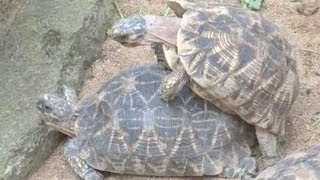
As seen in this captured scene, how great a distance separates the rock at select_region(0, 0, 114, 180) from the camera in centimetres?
498

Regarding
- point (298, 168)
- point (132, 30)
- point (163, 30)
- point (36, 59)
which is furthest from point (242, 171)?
point (36, 59)

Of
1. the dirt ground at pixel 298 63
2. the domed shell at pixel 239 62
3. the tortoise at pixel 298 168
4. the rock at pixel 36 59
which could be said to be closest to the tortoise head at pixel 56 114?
the rock at pixel 36 59

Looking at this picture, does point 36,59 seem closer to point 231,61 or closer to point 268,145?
point 231,61

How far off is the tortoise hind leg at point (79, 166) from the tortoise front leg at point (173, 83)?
64 cm

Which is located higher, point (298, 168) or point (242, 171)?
point (298, 168)

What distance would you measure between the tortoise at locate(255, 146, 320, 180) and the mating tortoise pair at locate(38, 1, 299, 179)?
0.54 m

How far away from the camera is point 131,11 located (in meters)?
6.02

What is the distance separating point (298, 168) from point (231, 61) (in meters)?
0.83

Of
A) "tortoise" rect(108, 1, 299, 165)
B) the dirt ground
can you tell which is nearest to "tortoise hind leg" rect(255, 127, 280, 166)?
"tortoise" rect(108, 1, 299, 165)

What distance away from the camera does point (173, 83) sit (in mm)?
4625

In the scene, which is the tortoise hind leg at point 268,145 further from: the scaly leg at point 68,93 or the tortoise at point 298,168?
the scaly leg at point 68,93

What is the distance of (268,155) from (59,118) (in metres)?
1.28

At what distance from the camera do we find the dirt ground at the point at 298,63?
5016mm

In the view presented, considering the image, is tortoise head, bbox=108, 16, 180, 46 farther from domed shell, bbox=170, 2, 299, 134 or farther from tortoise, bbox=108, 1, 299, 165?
domed shell, bbox=170, 2, 299, 134
